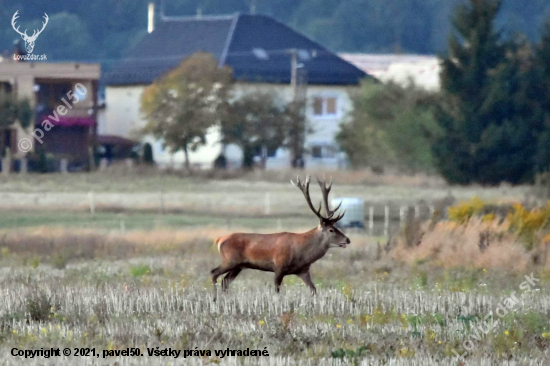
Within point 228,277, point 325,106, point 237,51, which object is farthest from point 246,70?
point 228,277

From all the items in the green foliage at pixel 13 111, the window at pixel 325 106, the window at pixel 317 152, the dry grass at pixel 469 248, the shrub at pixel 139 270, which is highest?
the window at pixel 325 106

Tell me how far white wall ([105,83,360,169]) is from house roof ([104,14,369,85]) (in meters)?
0.75

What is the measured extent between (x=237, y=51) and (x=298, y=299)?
5671 centimetres

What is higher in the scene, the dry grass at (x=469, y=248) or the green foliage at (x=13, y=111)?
the green foliage at (x=13, y=111)

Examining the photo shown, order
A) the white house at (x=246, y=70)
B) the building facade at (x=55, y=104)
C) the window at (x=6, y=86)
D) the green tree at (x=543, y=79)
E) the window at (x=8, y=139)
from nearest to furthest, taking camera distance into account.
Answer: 1. the green tree at (x=543, y=79)
2. the window at (x=8, y=139)
3. the building facade at (x=55, y=104)
4. the window at (x=6, y=86)
5. the white house at (x=246, y=70)

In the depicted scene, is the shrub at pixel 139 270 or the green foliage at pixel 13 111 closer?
the shrub at pixel 139 270

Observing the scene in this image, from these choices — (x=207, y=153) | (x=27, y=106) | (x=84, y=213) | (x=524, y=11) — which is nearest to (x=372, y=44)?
(x=524, y=11)

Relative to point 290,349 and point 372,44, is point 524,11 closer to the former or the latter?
point 372,44

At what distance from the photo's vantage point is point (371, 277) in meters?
18.0

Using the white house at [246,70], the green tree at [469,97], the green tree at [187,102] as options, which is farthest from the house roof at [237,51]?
the green tree at [469,97]

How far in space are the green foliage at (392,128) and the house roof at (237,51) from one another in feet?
23.6

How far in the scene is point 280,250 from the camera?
14062mm

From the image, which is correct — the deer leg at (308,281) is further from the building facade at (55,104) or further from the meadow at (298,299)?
the building facade at (55,104)

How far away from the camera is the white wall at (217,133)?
6238 cm
